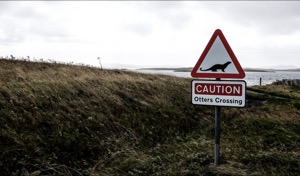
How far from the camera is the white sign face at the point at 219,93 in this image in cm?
581

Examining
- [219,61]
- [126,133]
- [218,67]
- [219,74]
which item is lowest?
[126,133]

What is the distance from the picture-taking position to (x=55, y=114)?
8688 millimetres

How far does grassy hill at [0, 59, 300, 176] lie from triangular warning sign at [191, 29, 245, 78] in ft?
5.95

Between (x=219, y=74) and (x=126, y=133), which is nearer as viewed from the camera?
(x=219, y=74)

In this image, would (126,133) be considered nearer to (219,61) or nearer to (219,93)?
(219,93)

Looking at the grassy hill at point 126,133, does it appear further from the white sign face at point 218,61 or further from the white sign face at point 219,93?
the white sign face at point 218,61

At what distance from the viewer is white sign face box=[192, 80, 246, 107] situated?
5.81m

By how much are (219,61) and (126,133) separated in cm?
398

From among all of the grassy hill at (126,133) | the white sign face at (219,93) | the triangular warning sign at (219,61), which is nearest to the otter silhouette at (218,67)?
the triangular warning sign at (219,61)

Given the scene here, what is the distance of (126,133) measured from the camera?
8.80 meters

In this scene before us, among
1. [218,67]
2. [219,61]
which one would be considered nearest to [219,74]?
[218,67]

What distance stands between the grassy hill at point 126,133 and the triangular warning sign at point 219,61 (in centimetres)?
181

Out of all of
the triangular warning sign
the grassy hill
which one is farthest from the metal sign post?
the grassy hill

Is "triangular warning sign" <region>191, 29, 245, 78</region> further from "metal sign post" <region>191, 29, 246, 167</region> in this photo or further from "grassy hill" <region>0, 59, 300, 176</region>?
"grassy hill" <region>0, 59, 300, 176</region>
